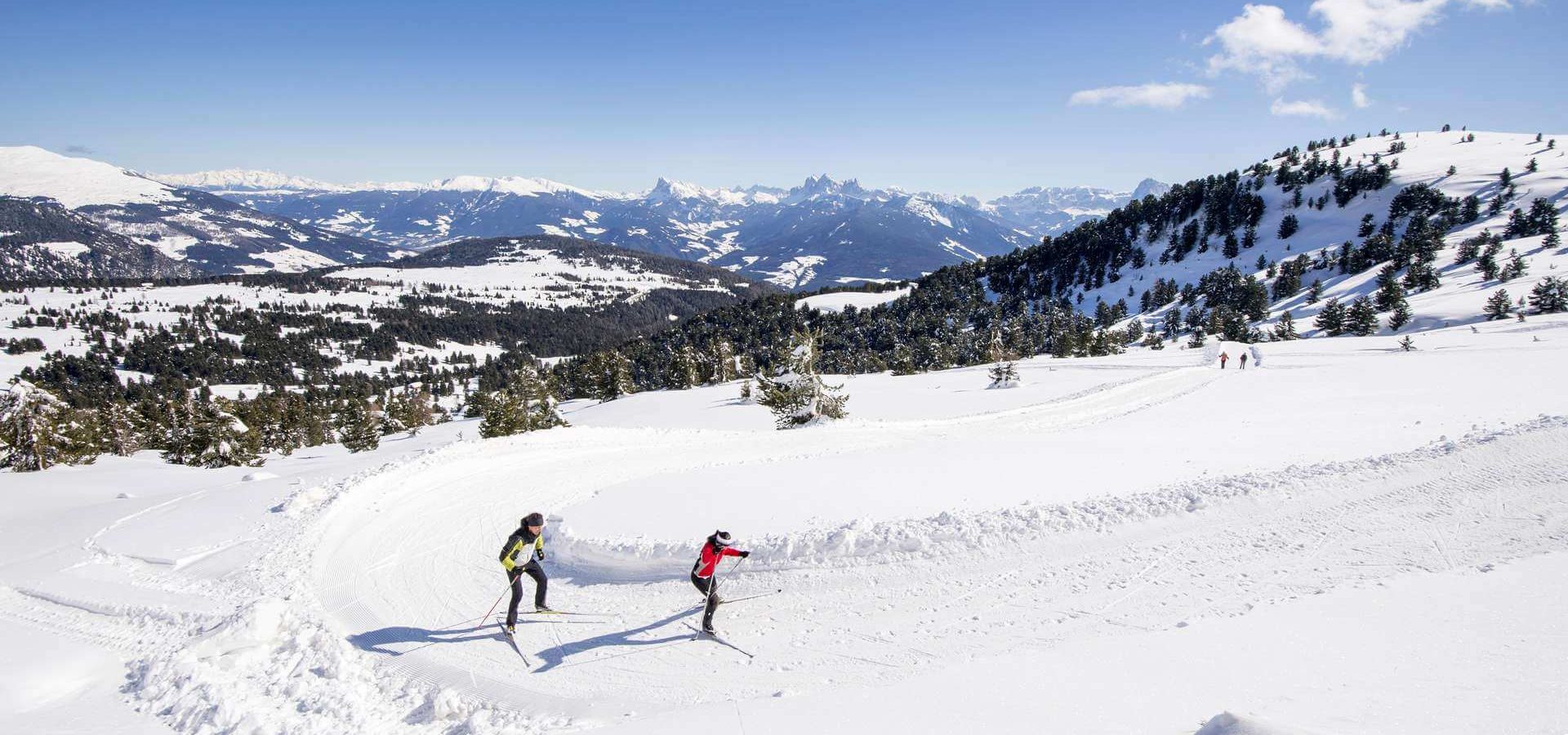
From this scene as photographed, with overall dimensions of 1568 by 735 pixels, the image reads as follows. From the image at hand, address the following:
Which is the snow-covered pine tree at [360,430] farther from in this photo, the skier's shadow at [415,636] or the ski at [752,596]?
the ski at [752,596]

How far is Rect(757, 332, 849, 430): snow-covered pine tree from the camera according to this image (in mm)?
30750

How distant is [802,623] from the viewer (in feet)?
31.1

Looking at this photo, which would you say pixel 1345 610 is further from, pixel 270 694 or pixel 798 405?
pixel 798 405

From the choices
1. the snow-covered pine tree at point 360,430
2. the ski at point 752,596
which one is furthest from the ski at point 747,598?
the snow-covered pine tree at point 360,430

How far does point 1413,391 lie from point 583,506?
3205 cm

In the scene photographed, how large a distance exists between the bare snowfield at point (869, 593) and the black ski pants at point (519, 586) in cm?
39

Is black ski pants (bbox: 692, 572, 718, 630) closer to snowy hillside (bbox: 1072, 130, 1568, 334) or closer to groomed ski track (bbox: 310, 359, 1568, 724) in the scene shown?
groomed ski track (bbox: 310, 359, 1568, 724)

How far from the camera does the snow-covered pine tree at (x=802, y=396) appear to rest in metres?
30.8

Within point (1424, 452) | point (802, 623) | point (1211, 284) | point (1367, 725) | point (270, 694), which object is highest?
point (1211, 284)

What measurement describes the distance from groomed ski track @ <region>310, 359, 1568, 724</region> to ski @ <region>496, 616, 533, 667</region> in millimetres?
96

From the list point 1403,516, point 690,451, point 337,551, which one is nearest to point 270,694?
point 337,551

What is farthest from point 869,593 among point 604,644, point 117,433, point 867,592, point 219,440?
point 117,433

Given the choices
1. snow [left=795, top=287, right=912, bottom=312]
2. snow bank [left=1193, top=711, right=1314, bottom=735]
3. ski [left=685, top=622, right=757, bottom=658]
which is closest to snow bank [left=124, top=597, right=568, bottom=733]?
ski [left=685, top=622, right=757, bottom=658]

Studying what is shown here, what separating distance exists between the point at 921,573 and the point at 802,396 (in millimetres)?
21003
